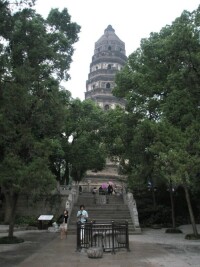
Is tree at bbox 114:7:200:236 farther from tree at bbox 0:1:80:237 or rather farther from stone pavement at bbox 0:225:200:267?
tree at bbox 0:1:80:237

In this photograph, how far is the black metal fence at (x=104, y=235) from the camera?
12375 millimetres

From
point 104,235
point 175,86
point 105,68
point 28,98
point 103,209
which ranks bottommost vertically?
point 104,235

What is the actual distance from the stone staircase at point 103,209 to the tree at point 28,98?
6.75 m

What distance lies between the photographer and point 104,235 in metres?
12.6

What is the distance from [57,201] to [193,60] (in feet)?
56.0

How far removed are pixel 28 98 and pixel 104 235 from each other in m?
5.62

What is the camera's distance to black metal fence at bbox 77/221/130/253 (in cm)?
1238

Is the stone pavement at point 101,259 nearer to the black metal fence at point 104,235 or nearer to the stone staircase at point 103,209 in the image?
the black metal fence at point 104,235

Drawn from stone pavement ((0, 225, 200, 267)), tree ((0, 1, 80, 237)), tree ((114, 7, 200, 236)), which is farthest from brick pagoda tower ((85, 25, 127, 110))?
stone pavement ((0, 225, 200, 267))

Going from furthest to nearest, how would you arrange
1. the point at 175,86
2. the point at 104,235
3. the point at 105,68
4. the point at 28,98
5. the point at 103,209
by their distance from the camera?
the point at 105,68 → the point at 103,209 → the point at 175,86 → the point at 28,98 → the point at 104,235

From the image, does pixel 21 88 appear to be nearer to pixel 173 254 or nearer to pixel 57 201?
pixel 173 254

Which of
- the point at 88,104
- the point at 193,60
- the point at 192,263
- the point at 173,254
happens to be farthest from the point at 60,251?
the point at 88,104

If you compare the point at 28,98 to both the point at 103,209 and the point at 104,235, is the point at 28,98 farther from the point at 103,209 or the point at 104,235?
the point at 103,209

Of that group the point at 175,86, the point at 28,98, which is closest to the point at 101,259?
the point at 28,98
